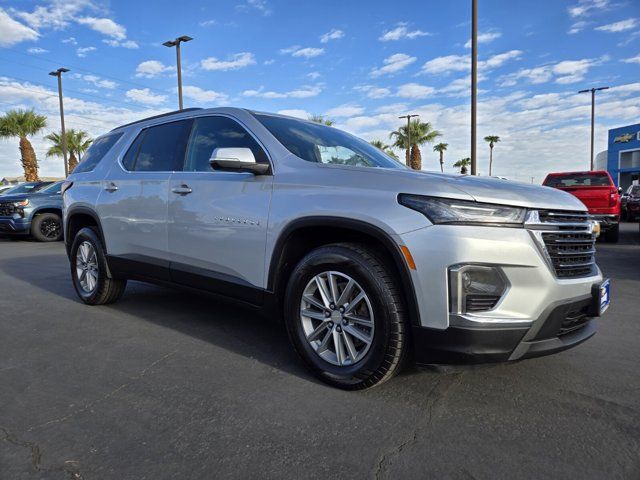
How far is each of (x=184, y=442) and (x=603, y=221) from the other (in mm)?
10193

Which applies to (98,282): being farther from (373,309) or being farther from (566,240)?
(566,240)

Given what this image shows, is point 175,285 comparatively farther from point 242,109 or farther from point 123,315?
point 242,109

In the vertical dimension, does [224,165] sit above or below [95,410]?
above

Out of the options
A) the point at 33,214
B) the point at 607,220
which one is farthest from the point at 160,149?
the point at 33,214

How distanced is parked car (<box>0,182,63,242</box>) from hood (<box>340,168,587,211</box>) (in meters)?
11.7

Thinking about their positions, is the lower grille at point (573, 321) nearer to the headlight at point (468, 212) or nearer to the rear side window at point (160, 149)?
the headlight at point (468, 212)

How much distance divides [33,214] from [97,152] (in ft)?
28.0

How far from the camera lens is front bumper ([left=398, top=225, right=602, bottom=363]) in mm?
2348

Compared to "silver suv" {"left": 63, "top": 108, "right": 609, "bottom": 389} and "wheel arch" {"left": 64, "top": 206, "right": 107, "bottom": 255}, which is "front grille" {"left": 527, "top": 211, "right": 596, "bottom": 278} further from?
"wheel arch" {"left": 64, "top": 206, "right": 107, "bottom": 255}

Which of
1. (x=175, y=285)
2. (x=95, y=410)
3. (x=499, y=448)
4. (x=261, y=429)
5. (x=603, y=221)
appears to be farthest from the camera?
(x=603, y=221)

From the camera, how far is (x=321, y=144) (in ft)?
11.9

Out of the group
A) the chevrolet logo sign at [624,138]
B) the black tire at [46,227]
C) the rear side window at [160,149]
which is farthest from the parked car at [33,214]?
the chevrolet logo sign at [624,138]

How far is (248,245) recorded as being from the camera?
322 cm

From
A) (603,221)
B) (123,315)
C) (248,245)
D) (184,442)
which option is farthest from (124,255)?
(603,221)
